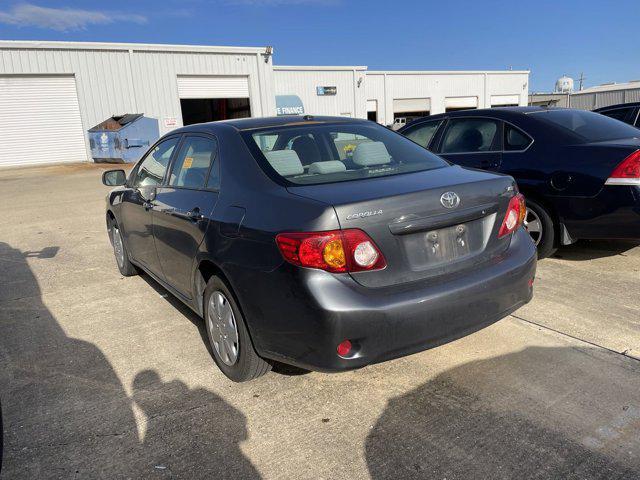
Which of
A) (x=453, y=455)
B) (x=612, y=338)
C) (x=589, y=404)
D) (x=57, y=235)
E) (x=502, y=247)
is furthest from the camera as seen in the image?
(x=57, y=235)

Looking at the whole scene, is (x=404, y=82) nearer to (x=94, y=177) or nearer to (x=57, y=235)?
(x=94, y=177)

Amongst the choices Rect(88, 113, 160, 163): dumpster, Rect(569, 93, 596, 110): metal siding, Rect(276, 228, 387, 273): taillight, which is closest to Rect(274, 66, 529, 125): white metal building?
Rect(569, 93, 596, 110): metal siding

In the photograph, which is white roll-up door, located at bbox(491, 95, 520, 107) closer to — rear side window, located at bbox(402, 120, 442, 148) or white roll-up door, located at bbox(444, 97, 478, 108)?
white roll-up door, located at bbox(444, 97, 478, 108)

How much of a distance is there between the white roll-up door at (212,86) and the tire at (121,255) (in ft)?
67.1

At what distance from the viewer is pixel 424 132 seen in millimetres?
6184

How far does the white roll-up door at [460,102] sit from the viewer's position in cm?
3841

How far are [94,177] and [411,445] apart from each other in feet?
54.5

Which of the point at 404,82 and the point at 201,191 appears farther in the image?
the point at 404,82

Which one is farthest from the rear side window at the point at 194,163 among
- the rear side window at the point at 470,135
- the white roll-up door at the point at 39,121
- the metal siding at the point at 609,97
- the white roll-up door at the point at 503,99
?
the metal siding at the point at 609,97

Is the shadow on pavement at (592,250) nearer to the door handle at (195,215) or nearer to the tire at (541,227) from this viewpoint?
the tire at (541,227)

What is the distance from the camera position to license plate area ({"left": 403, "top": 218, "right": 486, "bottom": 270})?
2.50m

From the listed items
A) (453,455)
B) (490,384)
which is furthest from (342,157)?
(453,455)

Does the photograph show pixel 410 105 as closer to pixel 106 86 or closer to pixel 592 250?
pixel 106 86

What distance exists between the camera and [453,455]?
2309 mm
